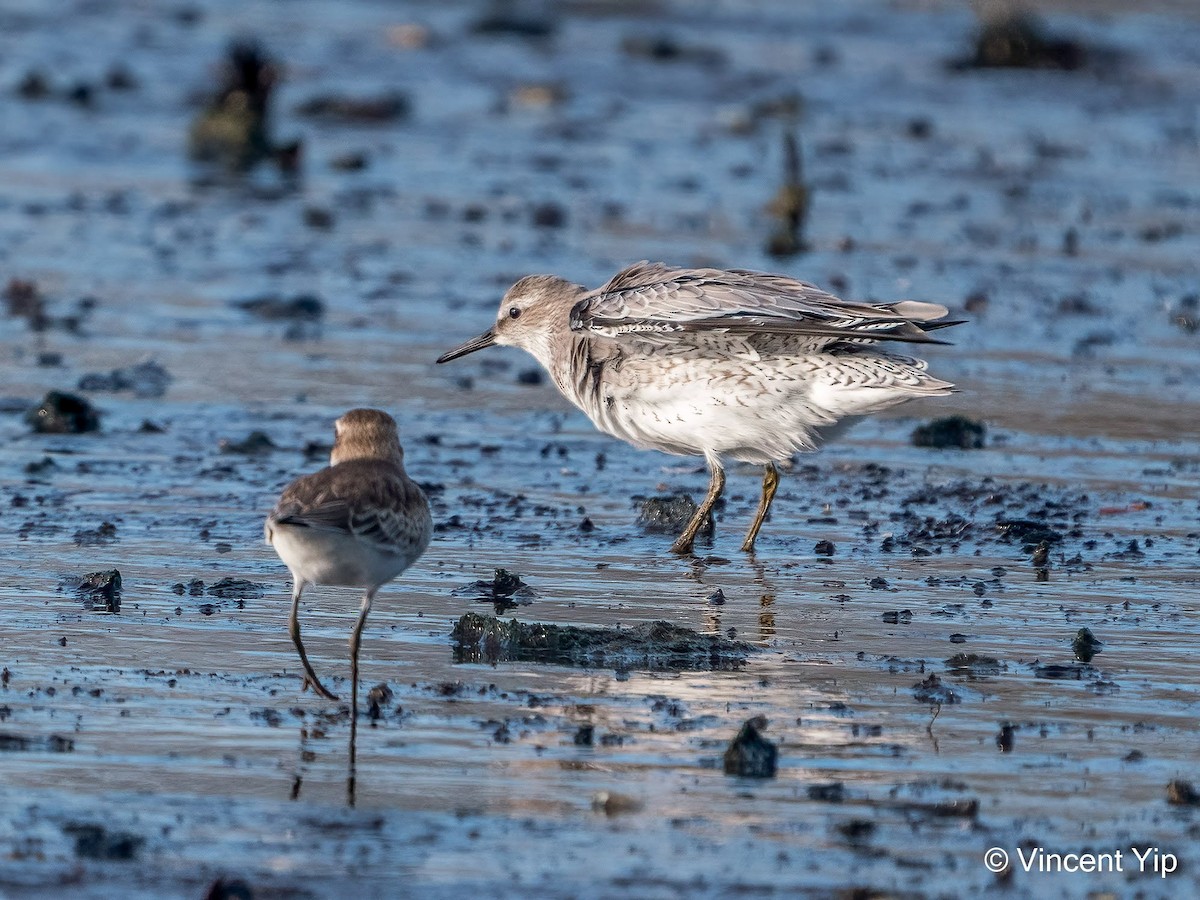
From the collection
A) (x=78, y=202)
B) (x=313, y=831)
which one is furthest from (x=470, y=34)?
(x=313, y=831)

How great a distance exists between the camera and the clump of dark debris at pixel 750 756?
538 centimetres

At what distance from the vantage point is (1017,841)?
4961 millimetres

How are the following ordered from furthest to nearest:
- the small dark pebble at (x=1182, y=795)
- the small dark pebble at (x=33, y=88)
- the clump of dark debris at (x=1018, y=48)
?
the clump of dark debris at (x=1018, y=48)
the small dark pebble at (x=33, y=88)
the small dark pebble at (x=1182, y=795)

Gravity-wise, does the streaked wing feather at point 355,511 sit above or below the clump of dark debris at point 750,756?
above

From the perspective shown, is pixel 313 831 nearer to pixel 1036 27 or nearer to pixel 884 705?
pixel 884 705

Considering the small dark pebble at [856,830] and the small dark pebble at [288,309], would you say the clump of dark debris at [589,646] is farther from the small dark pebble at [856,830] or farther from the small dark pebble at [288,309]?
the small dark pebble at [288,309]

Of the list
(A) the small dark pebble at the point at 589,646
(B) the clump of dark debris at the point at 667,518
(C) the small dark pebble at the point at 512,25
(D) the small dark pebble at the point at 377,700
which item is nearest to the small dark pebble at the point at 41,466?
(B) the clump of dark debris at the point at 667,518

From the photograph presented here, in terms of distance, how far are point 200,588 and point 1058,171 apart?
40.6ft

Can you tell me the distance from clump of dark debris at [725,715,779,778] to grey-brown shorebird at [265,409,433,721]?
1097 millimetres

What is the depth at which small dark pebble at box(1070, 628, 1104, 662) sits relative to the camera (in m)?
6.60

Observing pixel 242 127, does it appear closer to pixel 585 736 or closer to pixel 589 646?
pixel 589 646

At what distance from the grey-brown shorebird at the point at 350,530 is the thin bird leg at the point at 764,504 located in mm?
2230

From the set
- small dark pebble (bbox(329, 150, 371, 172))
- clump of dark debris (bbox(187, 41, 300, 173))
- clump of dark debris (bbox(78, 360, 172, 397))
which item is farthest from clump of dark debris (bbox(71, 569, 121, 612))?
clump of dark debris (bbox(187, 41, 300, 173))

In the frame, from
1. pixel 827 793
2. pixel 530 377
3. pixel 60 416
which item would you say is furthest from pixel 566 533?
pixel 530 377
